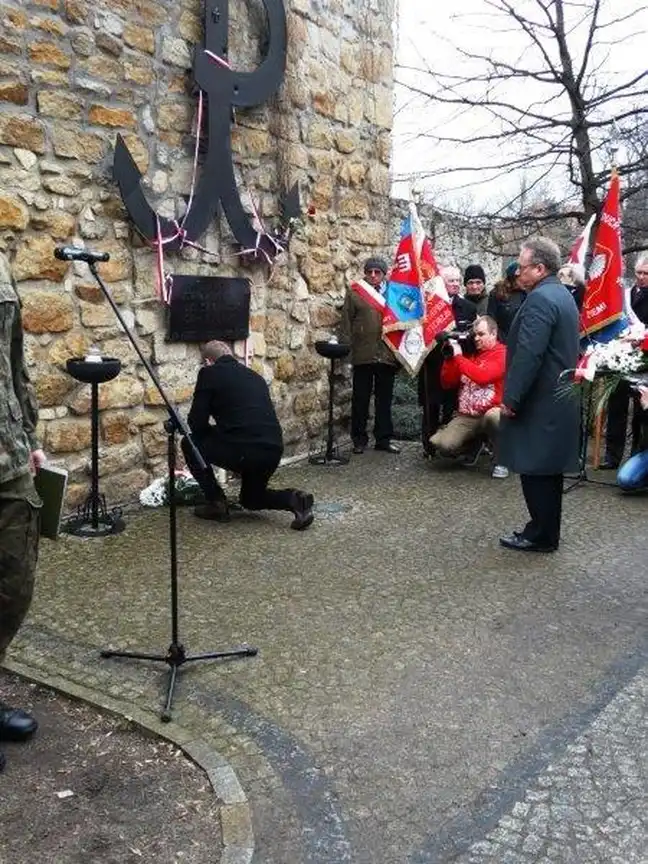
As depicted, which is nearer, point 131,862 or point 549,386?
point 131,862

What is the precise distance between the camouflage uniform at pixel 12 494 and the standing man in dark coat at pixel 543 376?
10.1 feet

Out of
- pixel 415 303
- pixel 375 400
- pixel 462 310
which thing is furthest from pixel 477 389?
→ pixel 375 400

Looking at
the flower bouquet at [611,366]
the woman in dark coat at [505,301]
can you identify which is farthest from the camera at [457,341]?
the flower bouquet at [611,366]

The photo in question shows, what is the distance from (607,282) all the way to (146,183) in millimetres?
4047

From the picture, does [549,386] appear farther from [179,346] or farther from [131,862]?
[131,862]

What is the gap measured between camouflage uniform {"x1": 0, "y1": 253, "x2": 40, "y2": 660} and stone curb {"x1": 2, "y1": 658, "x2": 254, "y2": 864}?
1.72 feet

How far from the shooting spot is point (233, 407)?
5590 mm

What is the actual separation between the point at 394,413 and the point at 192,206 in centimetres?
388

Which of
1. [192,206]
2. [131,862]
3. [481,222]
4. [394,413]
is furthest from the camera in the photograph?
[481,222]

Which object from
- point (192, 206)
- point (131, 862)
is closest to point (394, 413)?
point (192, 206)

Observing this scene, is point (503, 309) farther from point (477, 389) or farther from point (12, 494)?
point (12, 494)

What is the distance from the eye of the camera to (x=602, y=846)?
2465 mm

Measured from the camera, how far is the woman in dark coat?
7.86m

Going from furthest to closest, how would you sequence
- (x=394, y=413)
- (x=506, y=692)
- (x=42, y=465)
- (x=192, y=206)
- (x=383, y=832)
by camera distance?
(x=394, y=413) → (x=192, y=206) → (x=506, y=692) → (x=42, y=465) → (x=383, y=832)
